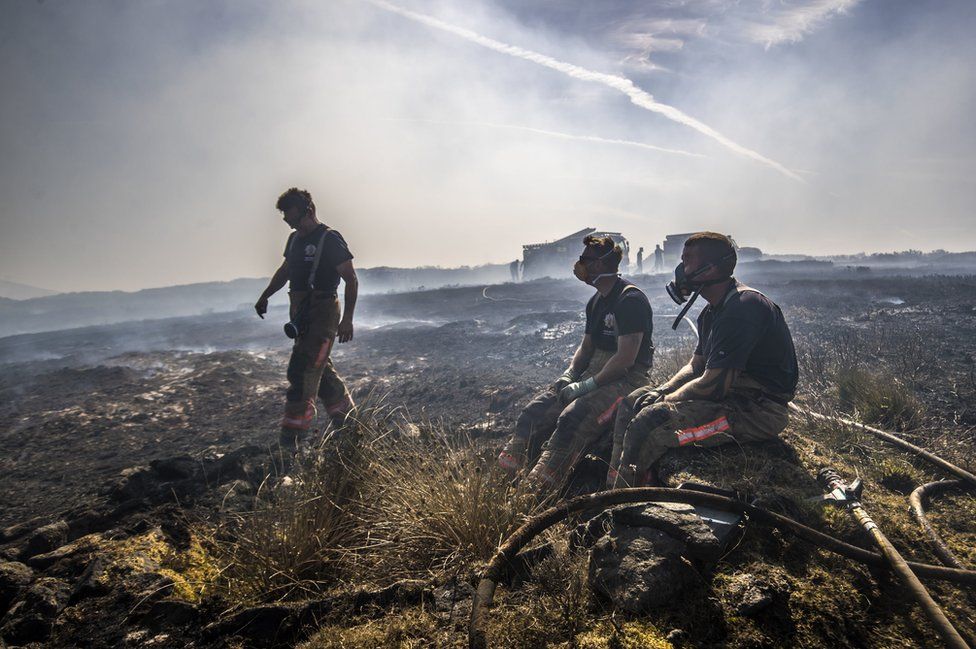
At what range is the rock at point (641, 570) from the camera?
1.88m

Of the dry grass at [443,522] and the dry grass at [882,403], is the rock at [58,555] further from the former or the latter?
the dry grass at [882,403]

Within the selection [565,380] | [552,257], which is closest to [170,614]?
[565,380]

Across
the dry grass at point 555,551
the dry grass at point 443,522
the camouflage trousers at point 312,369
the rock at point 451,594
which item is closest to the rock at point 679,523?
the dry grass at point 555,551

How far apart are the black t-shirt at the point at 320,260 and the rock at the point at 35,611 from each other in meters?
3.32

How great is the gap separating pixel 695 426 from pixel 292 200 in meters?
4.88

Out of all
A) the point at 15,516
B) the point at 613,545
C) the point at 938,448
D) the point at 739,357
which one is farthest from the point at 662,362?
Answer: the point at 15,516

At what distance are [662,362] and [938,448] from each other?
162 inches

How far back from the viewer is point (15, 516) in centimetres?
464

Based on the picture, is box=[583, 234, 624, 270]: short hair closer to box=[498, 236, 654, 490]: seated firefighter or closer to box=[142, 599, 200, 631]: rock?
box=[498, 236, 654, 490]: seated firefighter

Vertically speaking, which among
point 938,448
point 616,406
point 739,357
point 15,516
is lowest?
point 15,516

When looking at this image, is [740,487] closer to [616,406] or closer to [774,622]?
[774,622]

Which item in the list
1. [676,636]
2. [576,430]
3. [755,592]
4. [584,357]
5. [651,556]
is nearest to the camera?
[676,636]

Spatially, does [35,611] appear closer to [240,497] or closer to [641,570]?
[240,497]

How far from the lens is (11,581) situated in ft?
7.84
